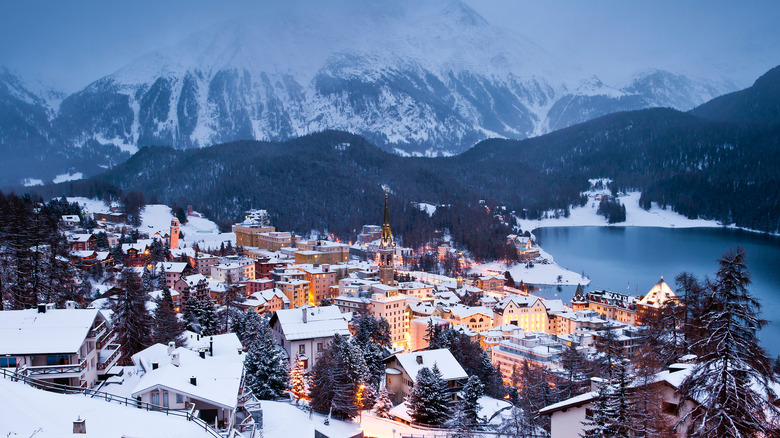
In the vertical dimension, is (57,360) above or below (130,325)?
above

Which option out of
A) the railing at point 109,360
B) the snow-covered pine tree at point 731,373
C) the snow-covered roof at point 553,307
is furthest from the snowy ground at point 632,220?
the snow-covered pine tree at point 731,373

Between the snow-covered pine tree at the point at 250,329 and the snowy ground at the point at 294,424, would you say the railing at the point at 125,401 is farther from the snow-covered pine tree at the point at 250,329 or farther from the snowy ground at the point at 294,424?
the snow-covered pine tree at the point at 250,329

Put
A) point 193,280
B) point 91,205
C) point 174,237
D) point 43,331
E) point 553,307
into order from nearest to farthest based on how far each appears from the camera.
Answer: point 43,331 < point 193,280 < point 553,307 < point 174,237 < point 91,205

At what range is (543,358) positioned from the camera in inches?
1414

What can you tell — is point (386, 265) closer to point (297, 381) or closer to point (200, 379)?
point (297, 381)

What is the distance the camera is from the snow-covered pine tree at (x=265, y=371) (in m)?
21.7

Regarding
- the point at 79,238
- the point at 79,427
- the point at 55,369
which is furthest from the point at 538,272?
the point at 79,427

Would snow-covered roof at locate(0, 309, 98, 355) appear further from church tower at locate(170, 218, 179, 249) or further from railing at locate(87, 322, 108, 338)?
church tower at locate(170, 218, 179, 249)

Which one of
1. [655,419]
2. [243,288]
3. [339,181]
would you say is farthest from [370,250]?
[655,419]

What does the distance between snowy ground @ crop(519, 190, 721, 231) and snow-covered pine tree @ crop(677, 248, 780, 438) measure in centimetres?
13598

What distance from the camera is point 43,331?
15227mm

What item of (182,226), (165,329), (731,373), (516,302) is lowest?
(516,302)

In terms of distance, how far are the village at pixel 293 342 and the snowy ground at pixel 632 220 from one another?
3391 inches

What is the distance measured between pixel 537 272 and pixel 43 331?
75.0 m
